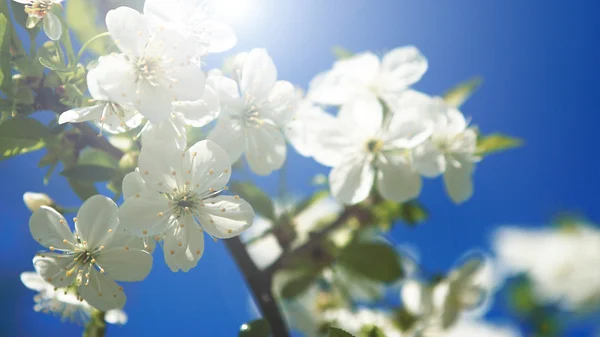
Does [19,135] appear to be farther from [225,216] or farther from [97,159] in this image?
[225,216]

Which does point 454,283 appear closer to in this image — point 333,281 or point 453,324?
point 453,324

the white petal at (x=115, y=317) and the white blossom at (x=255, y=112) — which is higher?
the white blossom at (x=255, y=112)

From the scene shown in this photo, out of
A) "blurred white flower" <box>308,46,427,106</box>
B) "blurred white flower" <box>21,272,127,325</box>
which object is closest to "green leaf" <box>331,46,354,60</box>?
"blurred white flower" <box>308,46,427,106</box>

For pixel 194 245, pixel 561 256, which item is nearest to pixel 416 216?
pixel 561 256

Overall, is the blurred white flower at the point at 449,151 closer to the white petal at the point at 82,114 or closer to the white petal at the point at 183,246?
the white petal at the point at 183,246

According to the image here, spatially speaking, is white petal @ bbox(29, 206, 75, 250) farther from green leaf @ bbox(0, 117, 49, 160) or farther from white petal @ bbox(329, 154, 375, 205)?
white petal @ bbox(329, 154, 375, 205)

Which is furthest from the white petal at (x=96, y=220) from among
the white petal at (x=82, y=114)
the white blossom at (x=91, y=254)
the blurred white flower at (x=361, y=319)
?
the blurred white flower at (x=361, y=319)
